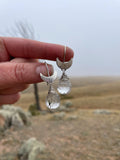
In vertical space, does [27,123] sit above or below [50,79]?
below

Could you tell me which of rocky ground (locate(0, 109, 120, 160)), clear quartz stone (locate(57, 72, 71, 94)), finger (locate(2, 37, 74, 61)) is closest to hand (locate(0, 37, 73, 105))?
finger (locate(2, 37, 74, 61))

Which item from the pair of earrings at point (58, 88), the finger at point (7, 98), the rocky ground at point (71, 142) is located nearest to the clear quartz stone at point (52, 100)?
the pair of earrings at point (58, 88)

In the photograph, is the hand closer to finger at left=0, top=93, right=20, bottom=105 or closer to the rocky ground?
finger at left=0, top=93, right=20, bottom=105

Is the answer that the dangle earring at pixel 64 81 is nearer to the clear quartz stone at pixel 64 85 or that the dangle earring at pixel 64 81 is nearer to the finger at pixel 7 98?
the clear quartz stone at pixel 64 85

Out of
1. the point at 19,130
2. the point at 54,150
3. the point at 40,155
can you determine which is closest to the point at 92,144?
the point at 54,150

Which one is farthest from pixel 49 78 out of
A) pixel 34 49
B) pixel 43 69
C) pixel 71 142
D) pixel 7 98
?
pixel 71 142

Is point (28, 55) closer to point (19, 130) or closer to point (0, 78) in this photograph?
point (0, 78)

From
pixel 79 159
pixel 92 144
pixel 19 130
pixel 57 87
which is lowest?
pixel 19 130
